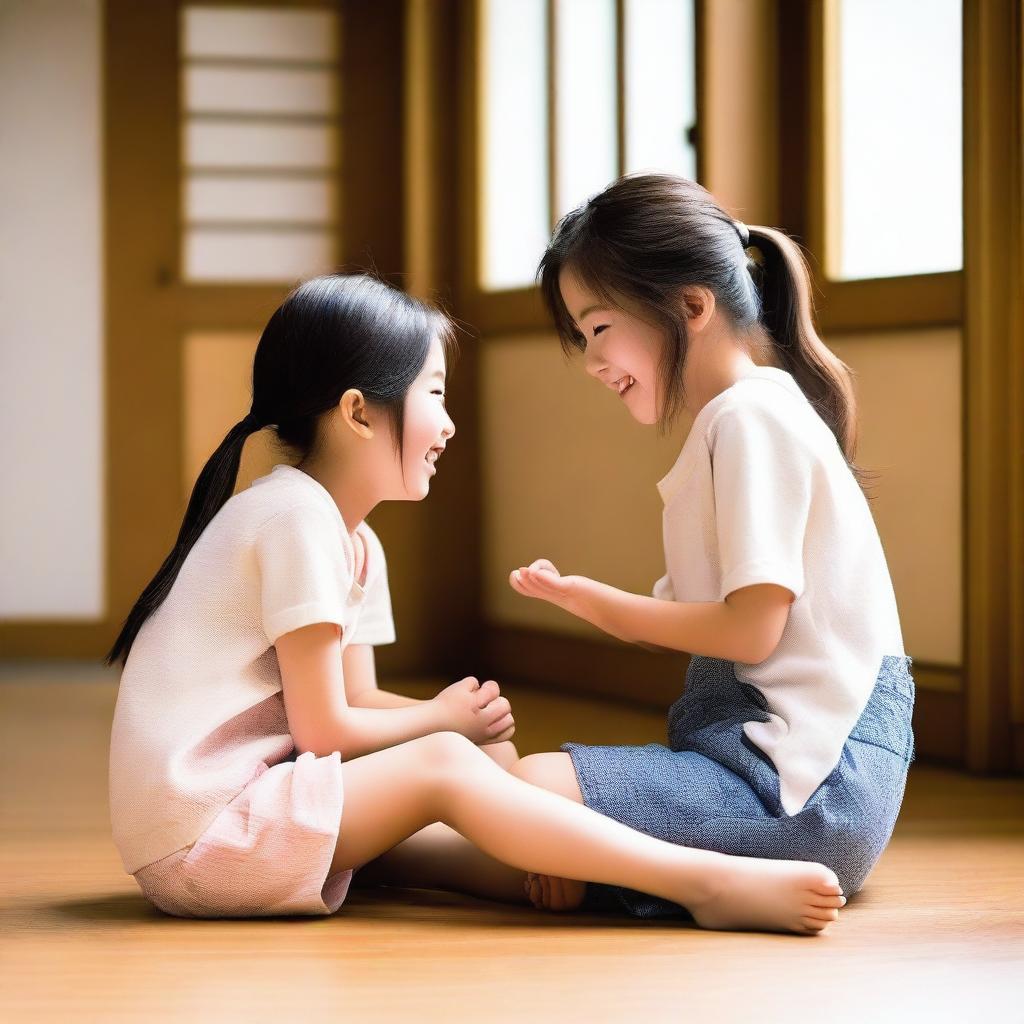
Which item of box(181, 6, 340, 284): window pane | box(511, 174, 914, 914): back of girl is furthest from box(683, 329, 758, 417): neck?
box(181, 6, 340, 284): window pane

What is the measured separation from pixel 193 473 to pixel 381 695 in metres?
2.06

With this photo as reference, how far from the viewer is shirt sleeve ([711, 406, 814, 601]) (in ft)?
4.23

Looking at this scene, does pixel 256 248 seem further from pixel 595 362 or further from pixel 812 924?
pixel 812 924

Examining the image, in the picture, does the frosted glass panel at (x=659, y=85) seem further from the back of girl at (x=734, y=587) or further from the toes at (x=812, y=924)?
the toes at (x=812, y=924)

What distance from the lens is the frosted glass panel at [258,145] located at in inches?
138

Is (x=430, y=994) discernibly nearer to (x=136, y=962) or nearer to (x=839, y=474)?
(x=136, y=962)

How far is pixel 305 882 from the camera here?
1.29m

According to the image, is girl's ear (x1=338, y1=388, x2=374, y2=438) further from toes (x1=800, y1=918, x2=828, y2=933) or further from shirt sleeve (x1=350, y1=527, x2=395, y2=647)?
toes (x1=800, y1=918, x2=828, y2=933)

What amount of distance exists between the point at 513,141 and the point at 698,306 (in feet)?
6.52

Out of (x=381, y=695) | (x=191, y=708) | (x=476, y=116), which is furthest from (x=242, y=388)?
(x=191, y=708)

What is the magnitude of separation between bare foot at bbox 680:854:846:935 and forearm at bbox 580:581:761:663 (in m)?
0.18

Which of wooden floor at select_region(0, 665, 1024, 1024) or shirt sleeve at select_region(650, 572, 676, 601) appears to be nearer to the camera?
wooden floor at select_region(0, 665, 1024, 1024)

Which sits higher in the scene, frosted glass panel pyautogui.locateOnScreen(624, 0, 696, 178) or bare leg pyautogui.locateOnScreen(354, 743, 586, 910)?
frosted glass panel pyautogui.locateOnScreen(624, 0, 696, 178)

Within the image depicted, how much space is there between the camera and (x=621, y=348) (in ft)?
4.77
